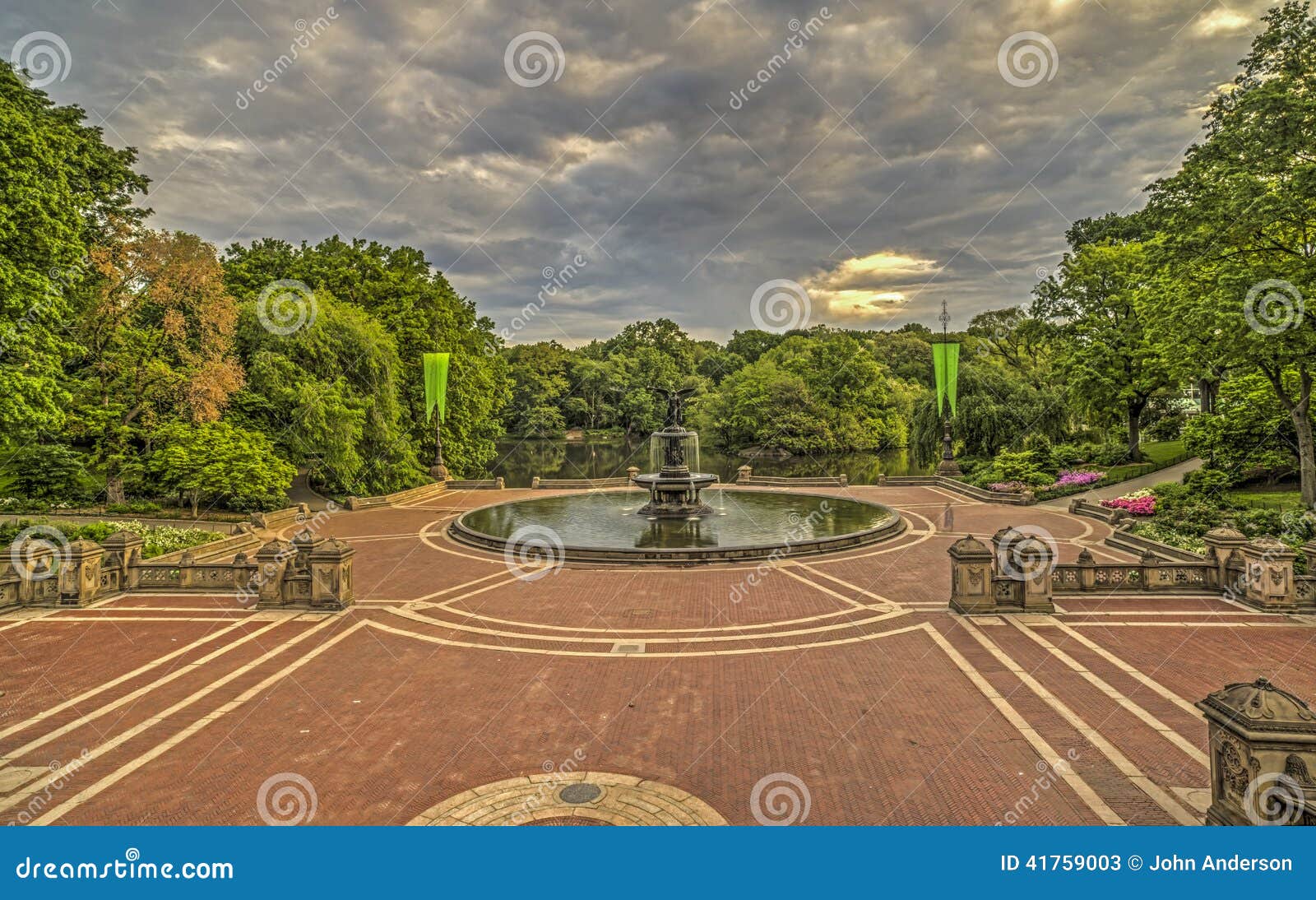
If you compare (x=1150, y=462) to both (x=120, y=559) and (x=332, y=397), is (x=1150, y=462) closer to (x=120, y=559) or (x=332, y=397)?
(x=332, y=397)

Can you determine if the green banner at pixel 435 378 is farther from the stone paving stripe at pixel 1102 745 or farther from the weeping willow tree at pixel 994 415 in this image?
the weeping willow tree at pixel 994 415

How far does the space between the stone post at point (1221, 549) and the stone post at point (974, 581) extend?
5.66 meters

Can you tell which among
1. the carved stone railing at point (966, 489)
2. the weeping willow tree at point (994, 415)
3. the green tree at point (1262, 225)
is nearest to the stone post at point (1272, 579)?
the green tree at point (1262, 225)

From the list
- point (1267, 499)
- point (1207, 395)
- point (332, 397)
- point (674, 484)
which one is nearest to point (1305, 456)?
point (1267, 499)

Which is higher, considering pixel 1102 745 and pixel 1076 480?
pixel 1076 480

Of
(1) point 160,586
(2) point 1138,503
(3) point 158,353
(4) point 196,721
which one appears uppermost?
(3) point 158,353

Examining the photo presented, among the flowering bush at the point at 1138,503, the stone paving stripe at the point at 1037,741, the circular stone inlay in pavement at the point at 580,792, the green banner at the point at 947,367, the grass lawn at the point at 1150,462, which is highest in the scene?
the green banner at the point at 947,367

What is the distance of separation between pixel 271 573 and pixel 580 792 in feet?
36.4

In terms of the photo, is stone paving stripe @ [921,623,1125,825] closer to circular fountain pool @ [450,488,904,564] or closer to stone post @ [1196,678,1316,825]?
stone post @ [1196,678,1316,825]

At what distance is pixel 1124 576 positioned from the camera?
15.0 metres

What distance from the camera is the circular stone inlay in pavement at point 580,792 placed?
700 centimetres

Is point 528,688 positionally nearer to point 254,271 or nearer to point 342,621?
point 342,621

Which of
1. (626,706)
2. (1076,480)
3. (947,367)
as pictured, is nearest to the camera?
(626,706)

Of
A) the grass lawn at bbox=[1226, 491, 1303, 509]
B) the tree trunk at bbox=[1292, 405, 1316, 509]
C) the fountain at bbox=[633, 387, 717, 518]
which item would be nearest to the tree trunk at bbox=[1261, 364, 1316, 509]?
the tree trunk at bbox=[1292, 405, 1316, 509]
